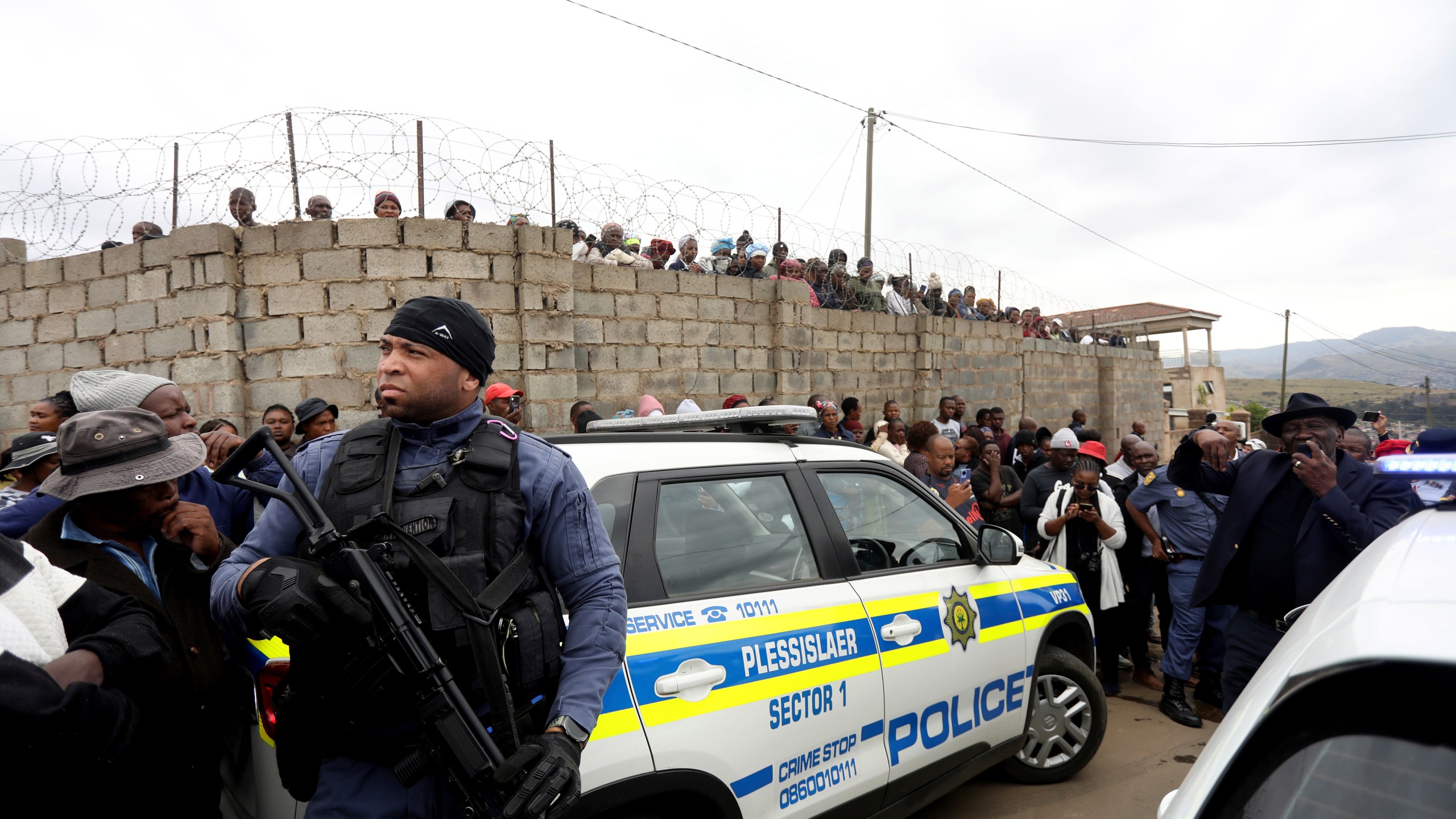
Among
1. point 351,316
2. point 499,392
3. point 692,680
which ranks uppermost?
point 351,316

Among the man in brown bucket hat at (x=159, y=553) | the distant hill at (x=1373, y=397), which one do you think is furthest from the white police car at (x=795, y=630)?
the distant hill at (x=1373, y=397)

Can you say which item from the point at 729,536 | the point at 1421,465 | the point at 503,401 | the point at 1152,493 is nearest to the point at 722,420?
the point at 729,536

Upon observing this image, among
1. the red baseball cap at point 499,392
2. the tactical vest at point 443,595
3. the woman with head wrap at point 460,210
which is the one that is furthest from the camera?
the woman with head wrap at point 460,210

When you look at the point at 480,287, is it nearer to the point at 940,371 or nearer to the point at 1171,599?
the point at 1171,599

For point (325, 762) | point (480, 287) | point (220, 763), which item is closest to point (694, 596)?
point (325, 762)

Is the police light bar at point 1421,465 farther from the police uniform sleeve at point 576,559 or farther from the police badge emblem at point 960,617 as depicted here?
the police uniform sleeve at point 576,559

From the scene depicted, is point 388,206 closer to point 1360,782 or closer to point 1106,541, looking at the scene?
point 1106,541

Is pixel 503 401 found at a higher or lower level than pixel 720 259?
lower

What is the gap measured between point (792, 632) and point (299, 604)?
1.47 metres

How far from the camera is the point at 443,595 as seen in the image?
62.3 inches

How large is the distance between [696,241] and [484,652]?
780 centimetres

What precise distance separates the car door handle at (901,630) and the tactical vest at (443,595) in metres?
1.38

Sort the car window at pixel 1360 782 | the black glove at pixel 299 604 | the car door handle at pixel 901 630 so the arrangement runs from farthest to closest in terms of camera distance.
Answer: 1. the car door handle at pixel 901 630
2. the black glove at pixel 299 604
3. the car window at pixel 1360 782

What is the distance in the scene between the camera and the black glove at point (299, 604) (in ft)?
4.75
